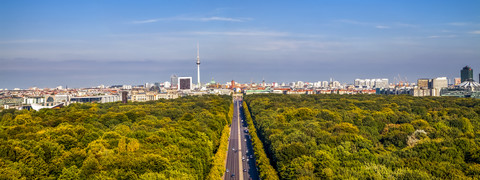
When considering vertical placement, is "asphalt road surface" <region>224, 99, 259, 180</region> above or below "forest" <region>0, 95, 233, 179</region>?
below

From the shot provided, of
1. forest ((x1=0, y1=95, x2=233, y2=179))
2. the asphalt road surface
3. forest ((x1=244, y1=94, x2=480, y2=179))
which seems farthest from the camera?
the asphalt road surface

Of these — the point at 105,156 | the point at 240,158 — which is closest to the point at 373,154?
the point at 240,158

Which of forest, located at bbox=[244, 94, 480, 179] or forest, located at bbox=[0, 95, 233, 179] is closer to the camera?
forest, located at bbox=[0, 95, 233, 179]

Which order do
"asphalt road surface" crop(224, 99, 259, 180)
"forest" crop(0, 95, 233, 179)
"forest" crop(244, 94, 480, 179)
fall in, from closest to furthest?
1. "forest" crop(0, 95, 233, 179)
2. "forest" crop(244, 94, 480, 179)
3. "asphalt road surface" crop(224, 99, 259, 180)

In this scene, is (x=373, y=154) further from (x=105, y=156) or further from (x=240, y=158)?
(x=105, y=156)

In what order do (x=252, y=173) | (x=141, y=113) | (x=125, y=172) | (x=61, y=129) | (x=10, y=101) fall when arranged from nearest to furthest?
(x=125, y=172), (x=252, y=173), (x=61, y=129), (x=141, y=113), (x=10, y=101)

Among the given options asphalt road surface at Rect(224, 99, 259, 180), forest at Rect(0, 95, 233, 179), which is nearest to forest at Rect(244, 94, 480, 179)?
asphalt road surface at Rect(224, 99, 259, 180)

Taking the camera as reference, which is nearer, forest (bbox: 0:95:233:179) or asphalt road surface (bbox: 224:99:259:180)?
forest (bbox: 0:95:233:179)

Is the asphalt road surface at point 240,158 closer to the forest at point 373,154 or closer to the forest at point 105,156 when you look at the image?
the forest at point 105,156

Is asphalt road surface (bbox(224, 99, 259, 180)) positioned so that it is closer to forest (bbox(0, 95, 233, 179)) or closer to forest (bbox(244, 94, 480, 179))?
forest (bbox(0, 95, 233, 179))

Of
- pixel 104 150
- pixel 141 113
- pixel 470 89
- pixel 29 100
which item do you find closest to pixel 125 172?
pixel 104 150

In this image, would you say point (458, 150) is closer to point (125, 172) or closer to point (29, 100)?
point (125, 172)
